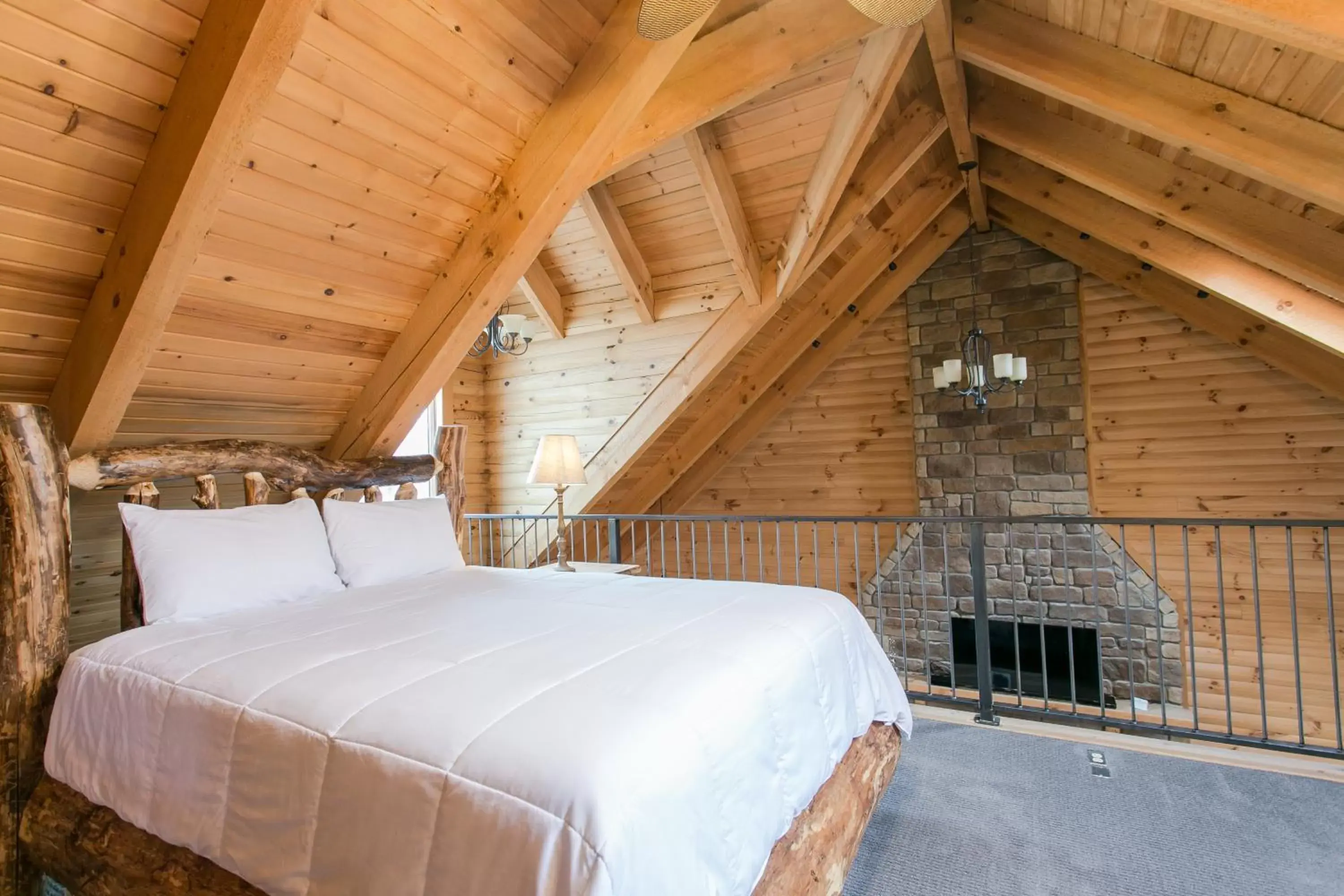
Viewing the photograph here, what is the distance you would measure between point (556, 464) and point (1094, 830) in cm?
262

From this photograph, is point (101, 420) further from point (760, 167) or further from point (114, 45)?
point (760, 167)

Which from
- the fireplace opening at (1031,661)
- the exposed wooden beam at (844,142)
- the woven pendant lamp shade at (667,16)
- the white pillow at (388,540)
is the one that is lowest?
the fireplace opening at (1031,661)

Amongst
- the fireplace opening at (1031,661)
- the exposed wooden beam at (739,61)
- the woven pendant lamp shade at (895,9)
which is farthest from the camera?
the fireplace opening at (1031,661)

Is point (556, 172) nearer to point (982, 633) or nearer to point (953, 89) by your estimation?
point (953, 89)

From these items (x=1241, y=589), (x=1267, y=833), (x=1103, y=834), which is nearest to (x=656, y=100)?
(x=1103, y=834)

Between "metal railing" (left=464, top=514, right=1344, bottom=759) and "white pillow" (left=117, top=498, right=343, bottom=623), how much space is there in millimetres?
1895

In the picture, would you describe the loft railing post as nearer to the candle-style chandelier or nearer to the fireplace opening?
the candle-style chandelier

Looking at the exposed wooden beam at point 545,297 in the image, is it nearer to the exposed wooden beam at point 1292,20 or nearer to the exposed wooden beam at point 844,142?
the exposed wooden beam at point 844,142

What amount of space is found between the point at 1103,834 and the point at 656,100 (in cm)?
303

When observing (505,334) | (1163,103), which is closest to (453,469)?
(505,334)

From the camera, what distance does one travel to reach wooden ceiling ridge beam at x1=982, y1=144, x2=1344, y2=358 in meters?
3.15

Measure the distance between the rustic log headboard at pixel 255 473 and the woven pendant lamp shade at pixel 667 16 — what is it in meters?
2.30

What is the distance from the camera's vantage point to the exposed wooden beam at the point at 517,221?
2.47 m

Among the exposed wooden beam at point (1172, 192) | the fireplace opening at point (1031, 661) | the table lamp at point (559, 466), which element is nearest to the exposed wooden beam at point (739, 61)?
the exposed wooden beam at point (1172, 192)
